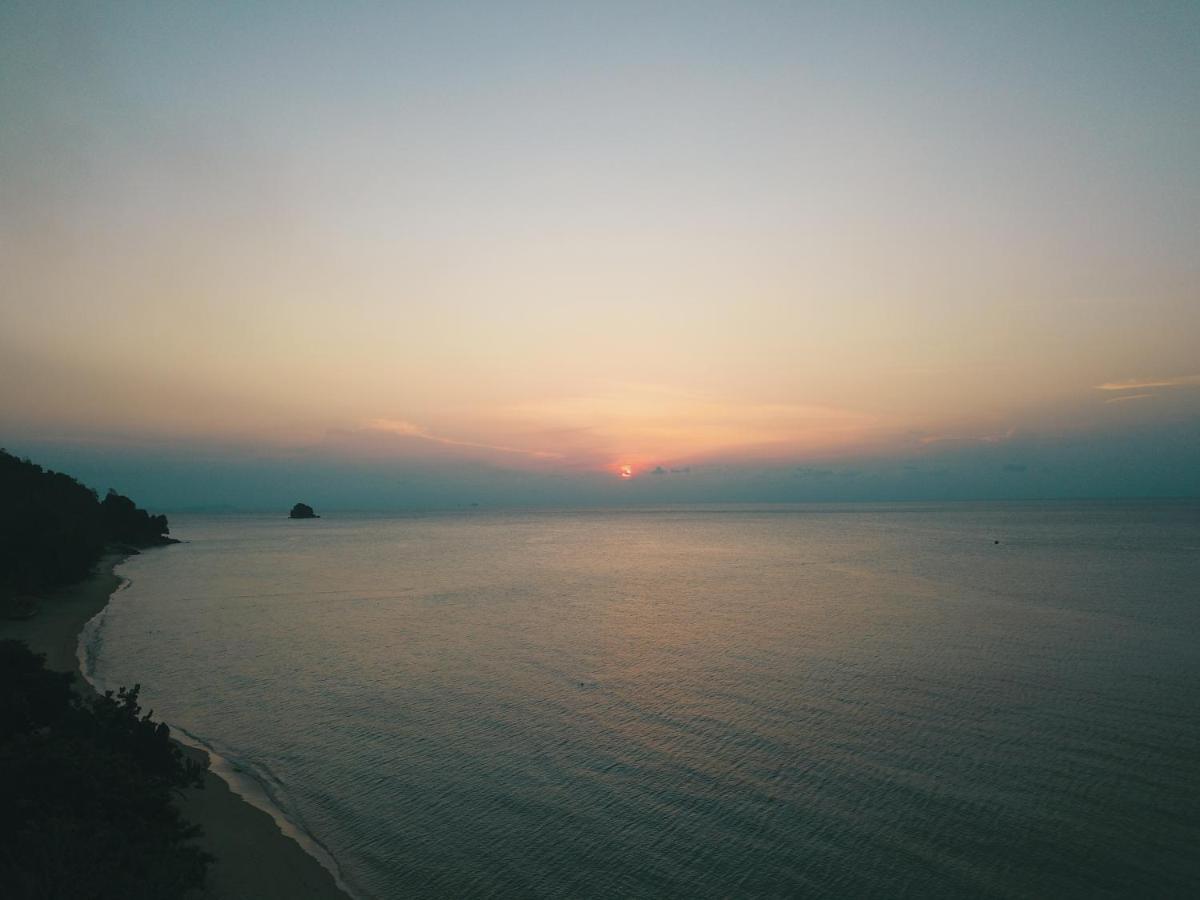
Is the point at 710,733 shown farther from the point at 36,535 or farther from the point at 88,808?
the point at 36,535

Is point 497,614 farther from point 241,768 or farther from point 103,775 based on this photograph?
point 103,775

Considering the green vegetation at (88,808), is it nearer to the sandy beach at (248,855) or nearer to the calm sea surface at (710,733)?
the sandy beach at (248,855)

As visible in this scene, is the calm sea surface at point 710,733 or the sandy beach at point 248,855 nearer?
the sandy beach at point 248,855

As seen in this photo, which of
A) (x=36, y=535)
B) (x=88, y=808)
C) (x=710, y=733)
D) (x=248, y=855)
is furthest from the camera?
(x=36, y=535)

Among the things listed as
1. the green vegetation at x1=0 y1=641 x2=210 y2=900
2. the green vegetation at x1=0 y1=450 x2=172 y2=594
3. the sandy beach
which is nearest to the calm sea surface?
the sandy beach

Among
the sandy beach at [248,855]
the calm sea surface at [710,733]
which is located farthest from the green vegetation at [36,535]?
the sandy beach at [248,855]

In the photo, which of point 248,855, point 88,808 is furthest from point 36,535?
point 88,808
